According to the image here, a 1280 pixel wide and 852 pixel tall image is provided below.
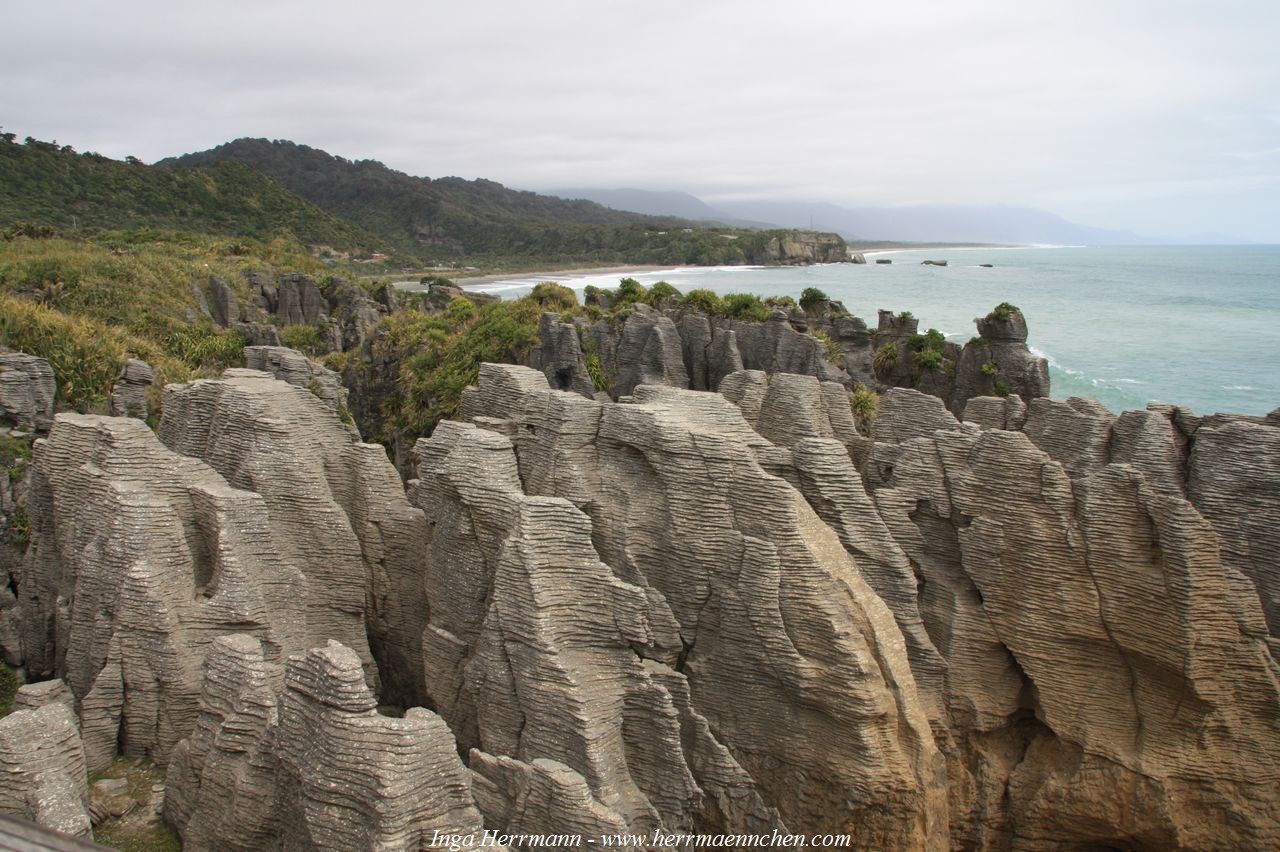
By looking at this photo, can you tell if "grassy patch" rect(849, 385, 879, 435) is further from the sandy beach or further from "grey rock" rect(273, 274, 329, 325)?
the sandy beach

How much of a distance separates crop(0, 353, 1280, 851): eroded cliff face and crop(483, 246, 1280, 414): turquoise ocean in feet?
92.5

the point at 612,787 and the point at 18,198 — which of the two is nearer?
the point at 612,787

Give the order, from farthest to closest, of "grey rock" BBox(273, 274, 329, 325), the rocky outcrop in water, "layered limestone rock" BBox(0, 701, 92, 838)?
the rocky outcrop in water → "grey rock" BBox(273, 274, 329, 325) → "layered limestone rock" BBox(0, 701, 92, 838)

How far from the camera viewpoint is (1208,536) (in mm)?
10875

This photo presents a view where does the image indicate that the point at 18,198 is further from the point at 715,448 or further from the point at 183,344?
the point at 715,448

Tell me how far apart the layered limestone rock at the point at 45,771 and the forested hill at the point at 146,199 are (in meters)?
64.7

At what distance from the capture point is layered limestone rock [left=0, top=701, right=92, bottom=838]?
817 centimetres

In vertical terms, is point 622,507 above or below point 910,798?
above

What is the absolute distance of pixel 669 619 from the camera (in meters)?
10.6

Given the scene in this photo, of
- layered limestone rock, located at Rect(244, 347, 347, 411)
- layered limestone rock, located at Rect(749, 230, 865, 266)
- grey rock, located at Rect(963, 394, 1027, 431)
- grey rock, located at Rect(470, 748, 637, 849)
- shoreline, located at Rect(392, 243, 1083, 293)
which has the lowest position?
grey rock, located at Rect(470, 748, 637, 849)

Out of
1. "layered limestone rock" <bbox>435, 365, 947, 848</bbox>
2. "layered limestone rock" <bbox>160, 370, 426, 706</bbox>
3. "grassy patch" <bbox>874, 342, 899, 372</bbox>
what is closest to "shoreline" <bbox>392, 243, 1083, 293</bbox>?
"grassy patch" <bbox>874, 342, 899, 372</bbox>

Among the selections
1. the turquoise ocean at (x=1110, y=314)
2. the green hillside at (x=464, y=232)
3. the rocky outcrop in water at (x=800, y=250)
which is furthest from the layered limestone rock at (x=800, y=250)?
the turquoise ocean at (x=1110, y=314)

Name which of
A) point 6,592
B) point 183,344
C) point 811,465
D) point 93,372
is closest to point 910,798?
point 811,465

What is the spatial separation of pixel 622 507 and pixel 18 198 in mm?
76930
